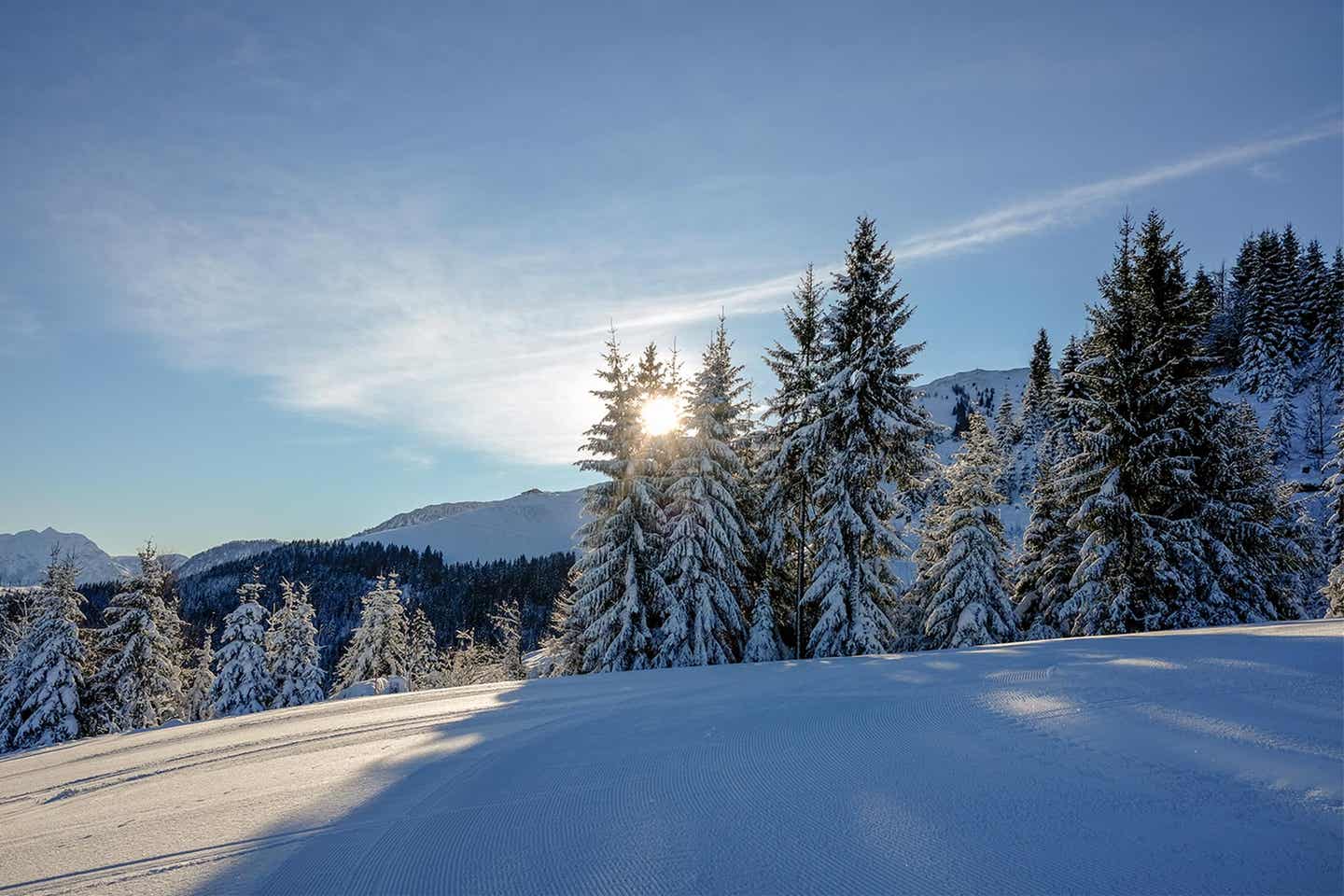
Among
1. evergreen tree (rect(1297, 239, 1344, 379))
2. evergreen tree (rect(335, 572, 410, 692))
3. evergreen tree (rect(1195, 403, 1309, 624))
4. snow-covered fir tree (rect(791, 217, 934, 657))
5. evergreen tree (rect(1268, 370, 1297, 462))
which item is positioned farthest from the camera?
evergreen tree (rect(1297, 239, 1344, 379))

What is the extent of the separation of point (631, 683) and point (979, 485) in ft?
57.1

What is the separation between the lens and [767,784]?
→ 14.6 ft

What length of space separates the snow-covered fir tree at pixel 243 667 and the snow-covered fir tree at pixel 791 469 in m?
25.4

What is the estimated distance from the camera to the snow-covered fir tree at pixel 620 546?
62.1 feet

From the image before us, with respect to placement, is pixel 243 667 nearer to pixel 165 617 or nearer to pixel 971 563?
pixel 165 617

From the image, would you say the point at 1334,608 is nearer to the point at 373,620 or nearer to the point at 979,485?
the point at 979,485

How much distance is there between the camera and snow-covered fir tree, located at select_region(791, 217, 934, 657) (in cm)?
1769

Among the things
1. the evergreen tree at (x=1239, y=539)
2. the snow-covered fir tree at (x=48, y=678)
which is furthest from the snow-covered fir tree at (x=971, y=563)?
the snow-covered fir tree at (x=48, y=678)

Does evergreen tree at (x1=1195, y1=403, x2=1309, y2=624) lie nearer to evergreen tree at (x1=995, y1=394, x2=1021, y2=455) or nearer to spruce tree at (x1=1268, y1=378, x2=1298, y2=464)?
spruce tree at (x1=1268, y1=378, x2=1298, y2=464)

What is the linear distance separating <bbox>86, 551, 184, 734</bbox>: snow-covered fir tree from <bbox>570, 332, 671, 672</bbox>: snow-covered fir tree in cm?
2212

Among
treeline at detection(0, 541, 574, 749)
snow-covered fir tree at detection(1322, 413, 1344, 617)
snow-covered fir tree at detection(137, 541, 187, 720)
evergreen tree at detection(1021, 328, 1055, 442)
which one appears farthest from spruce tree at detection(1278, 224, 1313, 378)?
snow-covered fir tree at detection(137, 541, 187, 720)

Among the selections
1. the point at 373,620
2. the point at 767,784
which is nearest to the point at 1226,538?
the point at 767,784

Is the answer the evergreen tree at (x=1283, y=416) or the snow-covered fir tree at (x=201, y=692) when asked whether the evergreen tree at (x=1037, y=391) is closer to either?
the evergreen tree at (x=1283, y=416)

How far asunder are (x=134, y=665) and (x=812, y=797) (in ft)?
116
